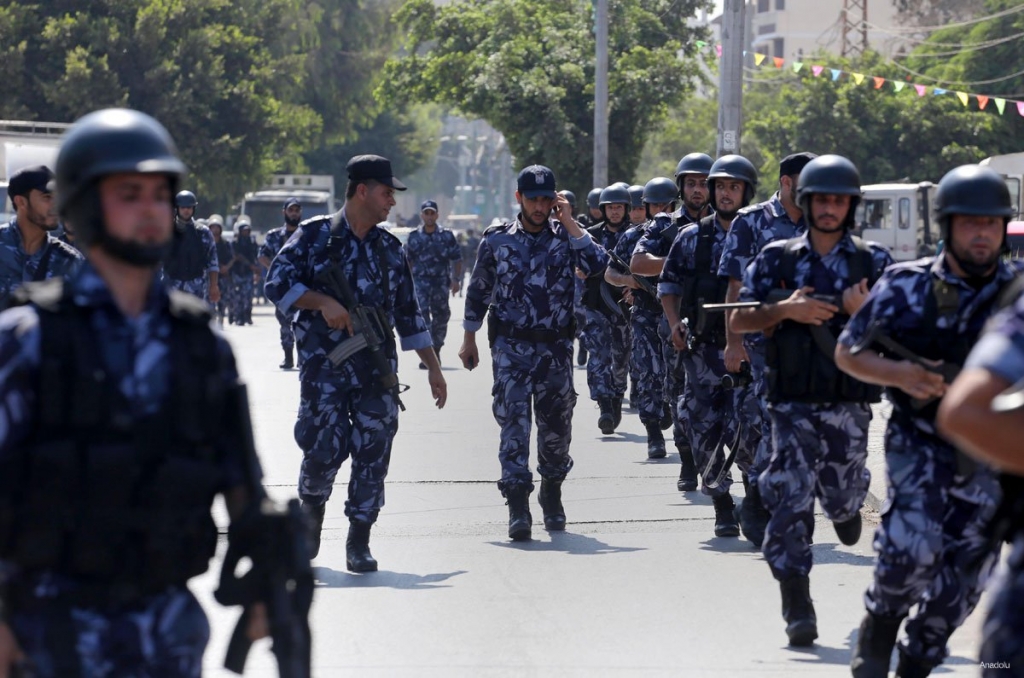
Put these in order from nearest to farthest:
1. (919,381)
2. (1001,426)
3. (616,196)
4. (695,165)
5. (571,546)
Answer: (1001,426) → (919,381) → (571,546) → (695,165) → (616,196)

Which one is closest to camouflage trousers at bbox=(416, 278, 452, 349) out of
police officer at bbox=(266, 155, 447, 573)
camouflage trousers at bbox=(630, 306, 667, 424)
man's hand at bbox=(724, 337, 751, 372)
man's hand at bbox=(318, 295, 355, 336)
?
camouflage trousers at bbox=(630, 306, 667, 424)

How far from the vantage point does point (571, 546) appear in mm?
9148

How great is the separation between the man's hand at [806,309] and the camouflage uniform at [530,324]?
3.01 metres

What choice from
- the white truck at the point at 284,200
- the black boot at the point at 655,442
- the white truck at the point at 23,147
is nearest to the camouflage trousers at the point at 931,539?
the black boot at the point at 655,442

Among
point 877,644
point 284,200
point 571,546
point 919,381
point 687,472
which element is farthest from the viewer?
point 284,200

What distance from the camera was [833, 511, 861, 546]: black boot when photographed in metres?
7.06

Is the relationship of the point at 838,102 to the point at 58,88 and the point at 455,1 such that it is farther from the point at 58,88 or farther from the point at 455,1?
the point at 58,88

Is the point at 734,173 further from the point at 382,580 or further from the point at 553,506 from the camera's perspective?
the point at 382,580

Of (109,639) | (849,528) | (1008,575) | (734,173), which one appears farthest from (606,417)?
(1008,575)

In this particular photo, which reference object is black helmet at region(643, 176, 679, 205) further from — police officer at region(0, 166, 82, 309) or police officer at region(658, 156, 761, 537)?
police officer at region(0, 166, 82, 309)

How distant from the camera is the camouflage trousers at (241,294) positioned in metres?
31.6

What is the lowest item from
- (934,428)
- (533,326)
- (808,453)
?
(808,453)

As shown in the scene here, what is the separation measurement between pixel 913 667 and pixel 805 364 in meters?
1.48

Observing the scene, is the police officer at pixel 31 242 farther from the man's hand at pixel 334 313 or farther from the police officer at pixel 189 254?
the police officer at pixel 189 254
